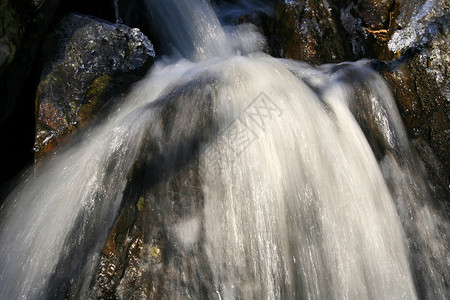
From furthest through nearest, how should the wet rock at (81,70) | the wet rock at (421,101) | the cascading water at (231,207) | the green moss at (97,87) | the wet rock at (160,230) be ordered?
the wet rock at (421,101) → the green moss at (97,87) → the wet rock at (81,70) → the cascading water at (231,207) → the wet rock at (160,230)

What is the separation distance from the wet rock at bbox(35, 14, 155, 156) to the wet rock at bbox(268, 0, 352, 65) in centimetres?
214

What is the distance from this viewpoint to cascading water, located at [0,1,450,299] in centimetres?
216

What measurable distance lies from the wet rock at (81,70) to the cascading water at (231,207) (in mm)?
254

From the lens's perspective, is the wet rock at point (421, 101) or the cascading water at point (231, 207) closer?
the cascading water at point (231, 207)

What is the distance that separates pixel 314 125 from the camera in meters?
2.80

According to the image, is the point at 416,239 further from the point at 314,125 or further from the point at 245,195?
the point at 245,195

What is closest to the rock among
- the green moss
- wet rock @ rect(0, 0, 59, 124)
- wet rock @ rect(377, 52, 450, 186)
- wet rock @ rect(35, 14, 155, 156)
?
wet rock @ rect(377, 52, 450, 186)

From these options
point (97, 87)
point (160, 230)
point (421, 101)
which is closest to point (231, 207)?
point (160, 230)

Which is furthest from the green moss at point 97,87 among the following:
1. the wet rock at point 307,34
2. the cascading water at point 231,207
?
the wet rock at point 307,34

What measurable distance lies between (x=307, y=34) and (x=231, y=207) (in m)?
3.71

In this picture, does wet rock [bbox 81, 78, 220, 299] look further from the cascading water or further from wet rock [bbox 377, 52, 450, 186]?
wet rock [bbox 377, 52, 450, 186]

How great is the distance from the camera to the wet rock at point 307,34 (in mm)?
5168

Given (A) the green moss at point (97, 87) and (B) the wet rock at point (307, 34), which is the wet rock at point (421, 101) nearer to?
(B) the wet rock at point (307, 34)

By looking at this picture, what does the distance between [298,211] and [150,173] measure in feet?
3.26
